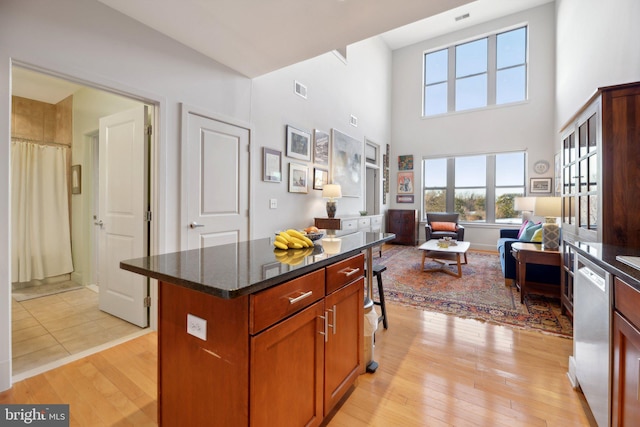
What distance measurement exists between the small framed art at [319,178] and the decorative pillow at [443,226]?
2.82 m

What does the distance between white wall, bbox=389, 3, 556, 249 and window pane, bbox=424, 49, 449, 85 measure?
18 centimetres

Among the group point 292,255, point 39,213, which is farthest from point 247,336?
point 39,213

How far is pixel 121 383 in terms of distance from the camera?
1.83m

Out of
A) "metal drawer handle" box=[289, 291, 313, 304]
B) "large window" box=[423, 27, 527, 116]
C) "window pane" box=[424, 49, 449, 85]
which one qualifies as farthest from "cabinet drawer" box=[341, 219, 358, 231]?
"window pane" box=[424, 49, 449, 85]

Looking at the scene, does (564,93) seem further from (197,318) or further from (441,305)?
(197,318)

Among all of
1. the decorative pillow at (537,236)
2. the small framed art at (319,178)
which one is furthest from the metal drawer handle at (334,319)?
the decorative pillow at (537,236)

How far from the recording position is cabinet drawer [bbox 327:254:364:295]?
1419 millimetres

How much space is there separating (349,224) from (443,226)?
251 centimetres

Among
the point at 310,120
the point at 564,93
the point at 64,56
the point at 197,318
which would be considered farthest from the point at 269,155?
the point at 564,93

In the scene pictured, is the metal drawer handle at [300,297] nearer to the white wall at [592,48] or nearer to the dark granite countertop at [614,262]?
the dark granite countertop at [614,262]

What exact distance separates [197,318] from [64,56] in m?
2.12

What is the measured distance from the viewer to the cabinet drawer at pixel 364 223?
17.8 feet

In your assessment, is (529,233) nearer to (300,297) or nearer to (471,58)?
Result: (300,297)

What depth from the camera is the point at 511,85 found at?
21.9 feet
